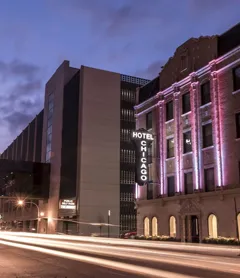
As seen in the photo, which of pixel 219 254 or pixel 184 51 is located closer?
pixel 219 254

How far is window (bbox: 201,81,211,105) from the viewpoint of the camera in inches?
1330

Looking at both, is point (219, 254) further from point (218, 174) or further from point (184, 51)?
point (184, 51)

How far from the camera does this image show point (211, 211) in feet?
103

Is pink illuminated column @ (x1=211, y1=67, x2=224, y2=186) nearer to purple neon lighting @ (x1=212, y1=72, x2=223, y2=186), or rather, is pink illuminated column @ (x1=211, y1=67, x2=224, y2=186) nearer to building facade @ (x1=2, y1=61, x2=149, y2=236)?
purple neon lighting @ (x1=212, y1=72, x2=223, y2=186)

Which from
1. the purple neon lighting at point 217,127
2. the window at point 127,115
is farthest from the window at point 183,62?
the window at point 127,115

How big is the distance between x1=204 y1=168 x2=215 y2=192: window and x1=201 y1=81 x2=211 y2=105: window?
600 cm

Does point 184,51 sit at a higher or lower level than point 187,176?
higher

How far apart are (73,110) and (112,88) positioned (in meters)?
7.71

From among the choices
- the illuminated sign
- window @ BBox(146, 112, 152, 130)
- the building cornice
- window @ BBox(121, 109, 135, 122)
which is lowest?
the illuminated sign

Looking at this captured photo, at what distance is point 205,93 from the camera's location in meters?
34.2

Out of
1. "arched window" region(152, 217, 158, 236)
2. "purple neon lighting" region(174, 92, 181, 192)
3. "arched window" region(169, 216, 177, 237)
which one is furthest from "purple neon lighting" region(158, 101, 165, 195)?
"arched window" region(152, 217, 158, 236)

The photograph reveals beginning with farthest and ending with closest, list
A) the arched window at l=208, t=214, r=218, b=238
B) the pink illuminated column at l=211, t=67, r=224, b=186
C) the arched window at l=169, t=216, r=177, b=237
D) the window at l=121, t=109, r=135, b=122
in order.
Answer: the window at l=121, t=109, r=135, b=122 → the arched window at l=169, t=216, r=177, b=237 → the arched window at l=208, t=214, r=218, b=238 → the pink illuminated column at l=211, t=67, r=224, b=186

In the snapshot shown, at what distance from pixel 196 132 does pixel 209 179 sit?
433 centimetres

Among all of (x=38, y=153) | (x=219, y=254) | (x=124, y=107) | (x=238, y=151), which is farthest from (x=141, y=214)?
(x=38, y=153)
